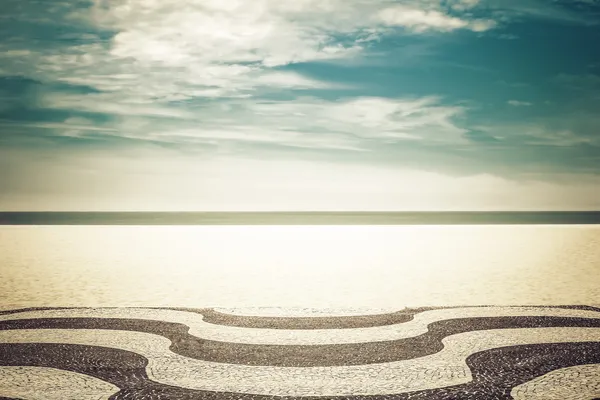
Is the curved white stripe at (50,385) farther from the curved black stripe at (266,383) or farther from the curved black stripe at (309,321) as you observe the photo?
the curved black stripe at (309,321)

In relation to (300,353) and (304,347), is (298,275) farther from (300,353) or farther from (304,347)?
(300,353)

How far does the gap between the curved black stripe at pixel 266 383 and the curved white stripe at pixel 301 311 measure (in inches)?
133

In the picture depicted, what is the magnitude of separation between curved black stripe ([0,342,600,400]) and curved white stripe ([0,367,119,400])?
0.50ft

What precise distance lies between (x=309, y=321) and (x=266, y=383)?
3768 mm

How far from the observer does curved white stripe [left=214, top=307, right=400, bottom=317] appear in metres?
11.1

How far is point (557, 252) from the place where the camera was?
2484 centimetres

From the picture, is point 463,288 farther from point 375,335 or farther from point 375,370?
point 375,370

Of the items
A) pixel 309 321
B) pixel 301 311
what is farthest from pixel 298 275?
pixel 309 321

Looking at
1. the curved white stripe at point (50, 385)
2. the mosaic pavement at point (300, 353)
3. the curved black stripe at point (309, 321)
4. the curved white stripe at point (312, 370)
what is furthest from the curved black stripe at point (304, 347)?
the curved white stripe at point (50, 385)

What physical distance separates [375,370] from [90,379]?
3557mm

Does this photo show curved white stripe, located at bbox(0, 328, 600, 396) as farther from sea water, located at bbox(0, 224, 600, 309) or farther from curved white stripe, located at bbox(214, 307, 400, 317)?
sea water, located at bbox(0, 224, 600, 309)

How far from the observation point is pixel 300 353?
8.20 metres

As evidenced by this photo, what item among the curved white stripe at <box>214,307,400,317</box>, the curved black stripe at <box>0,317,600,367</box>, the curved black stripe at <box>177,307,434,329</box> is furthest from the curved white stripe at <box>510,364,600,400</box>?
the curved white stripe at <box>214,307,400,317</box>

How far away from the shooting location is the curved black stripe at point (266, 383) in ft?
20.6
